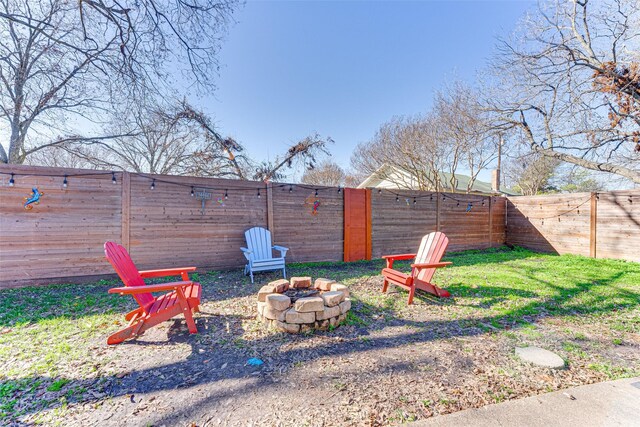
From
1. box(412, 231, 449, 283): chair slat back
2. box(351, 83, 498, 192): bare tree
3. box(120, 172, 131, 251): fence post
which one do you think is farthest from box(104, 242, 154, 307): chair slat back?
box(351, 83, 498, 192): bare tree

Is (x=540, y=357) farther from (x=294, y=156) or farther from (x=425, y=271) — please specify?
(x=294, y=156)

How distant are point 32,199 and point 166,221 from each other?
1.82 meters

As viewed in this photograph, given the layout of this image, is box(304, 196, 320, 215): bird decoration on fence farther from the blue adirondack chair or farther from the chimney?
the chimney

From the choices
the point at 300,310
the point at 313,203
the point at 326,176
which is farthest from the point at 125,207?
the point at 326,176

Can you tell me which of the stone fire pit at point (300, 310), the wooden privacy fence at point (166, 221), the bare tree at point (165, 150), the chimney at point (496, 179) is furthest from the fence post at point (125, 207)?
the chimney at point (496, 179)

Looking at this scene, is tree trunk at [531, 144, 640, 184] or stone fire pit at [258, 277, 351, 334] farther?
tree trunk at [531, 144, 640, 184]

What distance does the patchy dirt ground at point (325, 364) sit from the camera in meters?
1.55

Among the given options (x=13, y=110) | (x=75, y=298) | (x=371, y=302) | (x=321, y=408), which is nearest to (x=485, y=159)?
(x=371, y=302)

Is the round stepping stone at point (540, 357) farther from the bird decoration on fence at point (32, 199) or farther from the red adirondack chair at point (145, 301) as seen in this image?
the bird decoration on fence at point (32, 199)

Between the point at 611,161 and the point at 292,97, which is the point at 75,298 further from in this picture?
the point at 611,161

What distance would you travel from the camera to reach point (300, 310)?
2520 millimetres

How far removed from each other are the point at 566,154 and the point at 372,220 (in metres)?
4.80

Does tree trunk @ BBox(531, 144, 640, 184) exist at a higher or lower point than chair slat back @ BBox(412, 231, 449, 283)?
higher

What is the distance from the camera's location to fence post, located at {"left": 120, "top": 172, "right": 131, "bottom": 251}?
4410 mm
